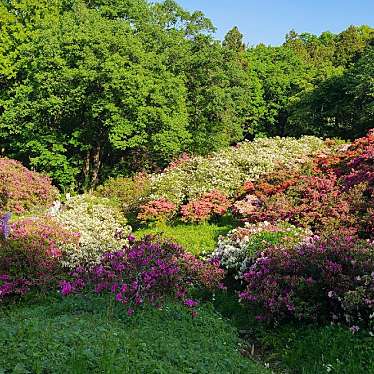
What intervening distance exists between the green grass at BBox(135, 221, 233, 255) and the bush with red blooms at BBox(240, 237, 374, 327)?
10.8ft

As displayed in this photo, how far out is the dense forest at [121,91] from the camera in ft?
61.9

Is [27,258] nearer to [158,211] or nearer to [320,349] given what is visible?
[320,349]

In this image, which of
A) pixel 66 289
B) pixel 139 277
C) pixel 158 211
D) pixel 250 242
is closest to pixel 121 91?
pixel 158 211

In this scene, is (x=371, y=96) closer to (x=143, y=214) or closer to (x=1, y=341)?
(x=143, y=214)

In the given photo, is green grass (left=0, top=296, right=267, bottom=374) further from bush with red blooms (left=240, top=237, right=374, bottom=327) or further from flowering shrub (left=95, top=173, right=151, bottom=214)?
flowering shrub (left=95, top=173, right=151, bottom=214)

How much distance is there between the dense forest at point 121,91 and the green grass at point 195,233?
266 inches

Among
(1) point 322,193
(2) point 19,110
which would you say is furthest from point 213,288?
(2) point 19,110

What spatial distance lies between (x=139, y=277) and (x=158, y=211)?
6357 millimetres

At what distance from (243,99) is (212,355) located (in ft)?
75.3

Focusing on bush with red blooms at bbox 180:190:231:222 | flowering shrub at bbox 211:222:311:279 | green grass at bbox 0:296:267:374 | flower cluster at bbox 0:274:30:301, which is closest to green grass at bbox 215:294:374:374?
green grass at bbox 0:296:267:374

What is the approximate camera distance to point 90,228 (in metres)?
11.7

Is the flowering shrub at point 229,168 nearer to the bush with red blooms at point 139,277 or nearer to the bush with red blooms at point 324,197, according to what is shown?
the bush with red blooms at point 324,197

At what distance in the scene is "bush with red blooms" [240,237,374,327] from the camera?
249 inches

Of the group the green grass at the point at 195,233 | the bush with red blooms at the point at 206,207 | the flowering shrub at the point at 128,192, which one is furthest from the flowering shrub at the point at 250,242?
the flowering shrub at the point at 128,192
